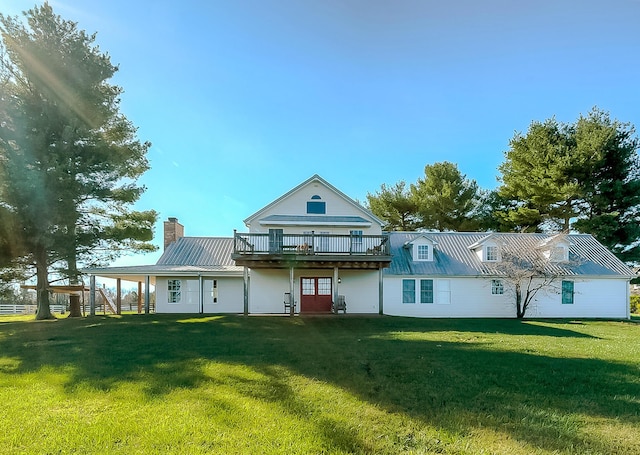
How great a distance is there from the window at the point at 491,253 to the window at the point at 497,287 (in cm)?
140

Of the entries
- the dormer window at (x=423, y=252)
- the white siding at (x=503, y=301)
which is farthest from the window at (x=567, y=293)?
the dormer window at (x=423, y=252)

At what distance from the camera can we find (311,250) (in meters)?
17.2

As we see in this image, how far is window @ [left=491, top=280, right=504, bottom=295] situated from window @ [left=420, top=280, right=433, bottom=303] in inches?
131

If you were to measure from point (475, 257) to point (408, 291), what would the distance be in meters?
4.68

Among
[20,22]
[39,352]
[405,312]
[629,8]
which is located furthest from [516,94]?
[20,22]

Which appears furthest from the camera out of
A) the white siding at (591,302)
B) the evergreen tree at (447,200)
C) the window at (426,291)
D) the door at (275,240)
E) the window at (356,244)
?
the evergreen tree at (447,200)

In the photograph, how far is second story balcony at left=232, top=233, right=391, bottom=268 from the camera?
1694 centimetres

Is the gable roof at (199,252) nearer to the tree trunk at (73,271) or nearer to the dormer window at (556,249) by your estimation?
the tree trunk at (73,271)

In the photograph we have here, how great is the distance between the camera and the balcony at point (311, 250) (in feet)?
55.6

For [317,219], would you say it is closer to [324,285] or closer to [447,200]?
[324,285]

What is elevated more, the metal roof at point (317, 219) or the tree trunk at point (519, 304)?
the metal roof at point (317, 219)

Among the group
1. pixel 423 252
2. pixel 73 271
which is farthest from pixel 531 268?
pixel 73 271

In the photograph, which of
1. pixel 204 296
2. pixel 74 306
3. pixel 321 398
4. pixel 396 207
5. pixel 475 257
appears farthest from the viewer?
pixel 396 207

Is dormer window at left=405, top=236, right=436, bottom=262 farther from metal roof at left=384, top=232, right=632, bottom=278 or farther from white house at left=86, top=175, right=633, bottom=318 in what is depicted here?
metal roof at left=384, top=232, right=632, bottom=278
